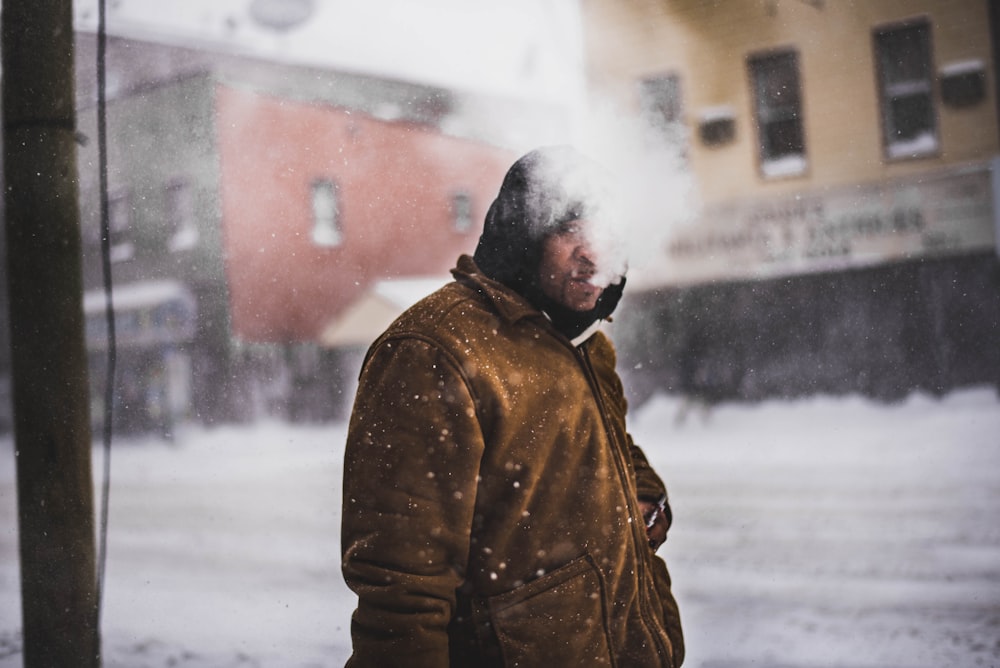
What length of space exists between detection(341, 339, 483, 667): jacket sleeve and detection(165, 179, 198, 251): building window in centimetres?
229

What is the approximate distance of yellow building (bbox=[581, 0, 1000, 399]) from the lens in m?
2.86

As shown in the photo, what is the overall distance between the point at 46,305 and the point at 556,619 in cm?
173

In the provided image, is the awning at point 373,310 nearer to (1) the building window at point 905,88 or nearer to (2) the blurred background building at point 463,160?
(2) the blurred background building at point 463,160

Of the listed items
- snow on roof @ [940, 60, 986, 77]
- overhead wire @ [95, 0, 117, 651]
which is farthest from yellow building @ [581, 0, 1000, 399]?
overhead wire @ [95, 0, 117, 651]

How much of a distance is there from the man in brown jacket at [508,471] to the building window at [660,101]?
1.59m

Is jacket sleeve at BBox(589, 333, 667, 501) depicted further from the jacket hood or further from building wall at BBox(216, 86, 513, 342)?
building wall at BBox(216, 86, 513, 342)

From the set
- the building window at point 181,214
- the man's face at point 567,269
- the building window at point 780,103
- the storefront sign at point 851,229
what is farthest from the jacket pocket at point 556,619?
the building window at point 181,214

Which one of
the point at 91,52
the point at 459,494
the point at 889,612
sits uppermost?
the point at 91,52

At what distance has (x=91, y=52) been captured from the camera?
136 inches

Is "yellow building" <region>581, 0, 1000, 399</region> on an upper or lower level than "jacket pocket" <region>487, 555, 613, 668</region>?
upper

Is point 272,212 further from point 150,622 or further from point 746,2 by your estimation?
point 746,2

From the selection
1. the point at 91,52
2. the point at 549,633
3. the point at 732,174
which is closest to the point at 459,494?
the point at 549,633

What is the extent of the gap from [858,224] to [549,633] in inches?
139

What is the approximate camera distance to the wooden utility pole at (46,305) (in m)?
2.23
